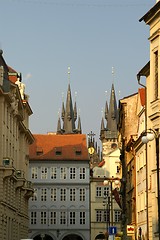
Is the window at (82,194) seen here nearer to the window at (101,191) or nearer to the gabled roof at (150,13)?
the window at (101,191)

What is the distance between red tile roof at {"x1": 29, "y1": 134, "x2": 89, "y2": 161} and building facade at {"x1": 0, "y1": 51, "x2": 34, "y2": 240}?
91.5ft

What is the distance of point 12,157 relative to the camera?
6919cm

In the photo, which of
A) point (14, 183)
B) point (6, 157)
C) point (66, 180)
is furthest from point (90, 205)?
point (6, 157)

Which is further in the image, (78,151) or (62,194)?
(78,151)

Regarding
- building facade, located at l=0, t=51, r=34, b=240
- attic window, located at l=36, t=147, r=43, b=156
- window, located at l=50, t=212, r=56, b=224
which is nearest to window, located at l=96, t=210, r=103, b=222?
window, located at l=50, t=212, r=56, b=224

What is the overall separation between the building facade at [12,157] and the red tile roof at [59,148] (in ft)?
91.5

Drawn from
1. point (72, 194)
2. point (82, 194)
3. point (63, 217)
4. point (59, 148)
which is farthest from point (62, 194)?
point (59, 148)

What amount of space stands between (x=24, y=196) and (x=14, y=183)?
10.1m

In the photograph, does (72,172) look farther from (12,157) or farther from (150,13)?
(150,13)

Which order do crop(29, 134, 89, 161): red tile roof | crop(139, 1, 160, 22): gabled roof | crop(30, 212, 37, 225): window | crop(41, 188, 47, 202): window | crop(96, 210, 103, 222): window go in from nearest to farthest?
crop(139, 1, 160, 22): gabled roof → crop(30, 212, 37, 225): window → crop(41, 188, 47, 202): window → crop(29, 134, 89, 161): red tile roof → crop(96, 210, 103, 222): window

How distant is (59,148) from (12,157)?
156ft

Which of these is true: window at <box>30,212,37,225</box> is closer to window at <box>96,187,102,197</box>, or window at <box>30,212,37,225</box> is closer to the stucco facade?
the stucco facade

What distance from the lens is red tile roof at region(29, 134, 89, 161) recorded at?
374 ft

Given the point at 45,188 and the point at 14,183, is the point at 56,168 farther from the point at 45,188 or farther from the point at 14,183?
the point at 14,183
